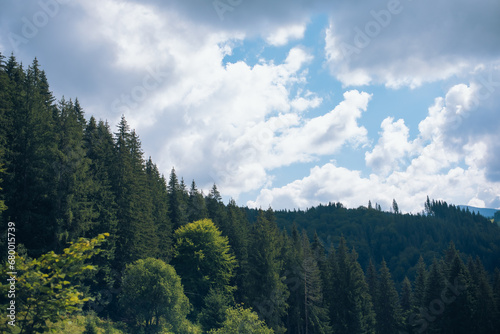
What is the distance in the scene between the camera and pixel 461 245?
648 ft

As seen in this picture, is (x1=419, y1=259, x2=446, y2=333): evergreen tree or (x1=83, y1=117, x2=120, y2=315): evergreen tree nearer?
(x1=83, y1=117, x2=120, y2=315): evergreen tree

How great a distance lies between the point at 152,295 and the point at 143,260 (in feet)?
14.6

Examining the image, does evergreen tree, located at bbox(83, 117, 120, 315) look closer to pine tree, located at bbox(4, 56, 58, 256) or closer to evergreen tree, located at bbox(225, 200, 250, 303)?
pine tree, located at bbox(4, 56, 58, 256)

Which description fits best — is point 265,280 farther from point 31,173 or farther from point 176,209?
point 31,173

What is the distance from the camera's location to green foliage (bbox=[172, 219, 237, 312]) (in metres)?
53.2

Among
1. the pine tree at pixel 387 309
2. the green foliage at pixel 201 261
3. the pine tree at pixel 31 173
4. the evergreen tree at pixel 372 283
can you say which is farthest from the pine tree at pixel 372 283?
the pine tree at pixel 31 173

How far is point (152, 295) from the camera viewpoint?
3759 cm

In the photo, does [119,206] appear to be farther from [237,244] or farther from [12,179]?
[237,244]

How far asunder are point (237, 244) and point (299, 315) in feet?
58.5

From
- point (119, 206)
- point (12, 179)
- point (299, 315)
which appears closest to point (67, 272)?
point (12, 179)

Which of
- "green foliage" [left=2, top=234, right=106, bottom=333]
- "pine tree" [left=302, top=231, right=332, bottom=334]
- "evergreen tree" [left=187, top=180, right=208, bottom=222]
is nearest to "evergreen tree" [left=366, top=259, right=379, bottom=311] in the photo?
"pine tree" [left=302, top=231, right=332, bottom=334]

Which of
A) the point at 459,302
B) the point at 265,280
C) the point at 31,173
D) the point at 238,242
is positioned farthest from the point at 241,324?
the point at 459,302

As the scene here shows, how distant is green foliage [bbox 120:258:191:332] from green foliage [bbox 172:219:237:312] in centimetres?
1329

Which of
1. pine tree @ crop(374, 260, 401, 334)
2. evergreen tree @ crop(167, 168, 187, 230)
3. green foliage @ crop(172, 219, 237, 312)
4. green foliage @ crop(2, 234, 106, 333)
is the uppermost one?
evergreen tree @ crop(167, 168, 187, 230)
